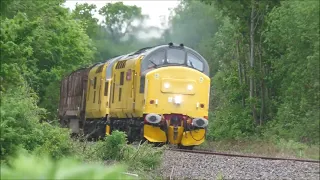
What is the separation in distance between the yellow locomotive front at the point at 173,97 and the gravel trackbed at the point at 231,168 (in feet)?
13.4

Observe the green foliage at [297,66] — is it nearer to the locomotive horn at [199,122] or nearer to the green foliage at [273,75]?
the green foliage at [273,75]

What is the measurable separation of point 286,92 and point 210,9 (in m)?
40.4

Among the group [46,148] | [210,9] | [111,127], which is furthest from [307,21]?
[210,9]

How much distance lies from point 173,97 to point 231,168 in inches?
273

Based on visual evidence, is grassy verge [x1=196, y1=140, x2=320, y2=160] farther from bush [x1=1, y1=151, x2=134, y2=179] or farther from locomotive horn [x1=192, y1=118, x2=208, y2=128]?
bush [x1=1, y1=151, x2=134, y2=179]

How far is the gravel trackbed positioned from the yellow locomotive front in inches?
161

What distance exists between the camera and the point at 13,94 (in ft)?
31.7

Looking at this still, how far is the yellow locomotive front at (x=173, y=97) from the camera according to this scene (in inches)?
780

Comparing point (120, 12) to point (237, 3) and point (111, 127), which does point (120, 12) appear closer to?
point (237, 3)

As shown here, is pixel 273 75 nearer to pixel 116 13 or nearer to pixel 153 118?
pixel 153 118

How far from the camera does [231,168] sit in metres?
13.5

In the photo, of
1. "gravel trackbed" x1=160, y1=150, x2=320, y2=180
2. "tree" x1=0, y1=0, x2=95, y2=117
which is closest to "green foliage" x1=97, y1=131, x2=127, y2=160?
"gravel trackbed" x1=160, y1=150, x2=320, y2=180

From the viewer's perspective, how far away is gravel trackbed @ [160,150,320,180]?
40.5 feet

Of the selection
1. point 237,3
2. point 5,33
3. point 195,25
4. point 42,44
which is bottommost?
point 5,33
